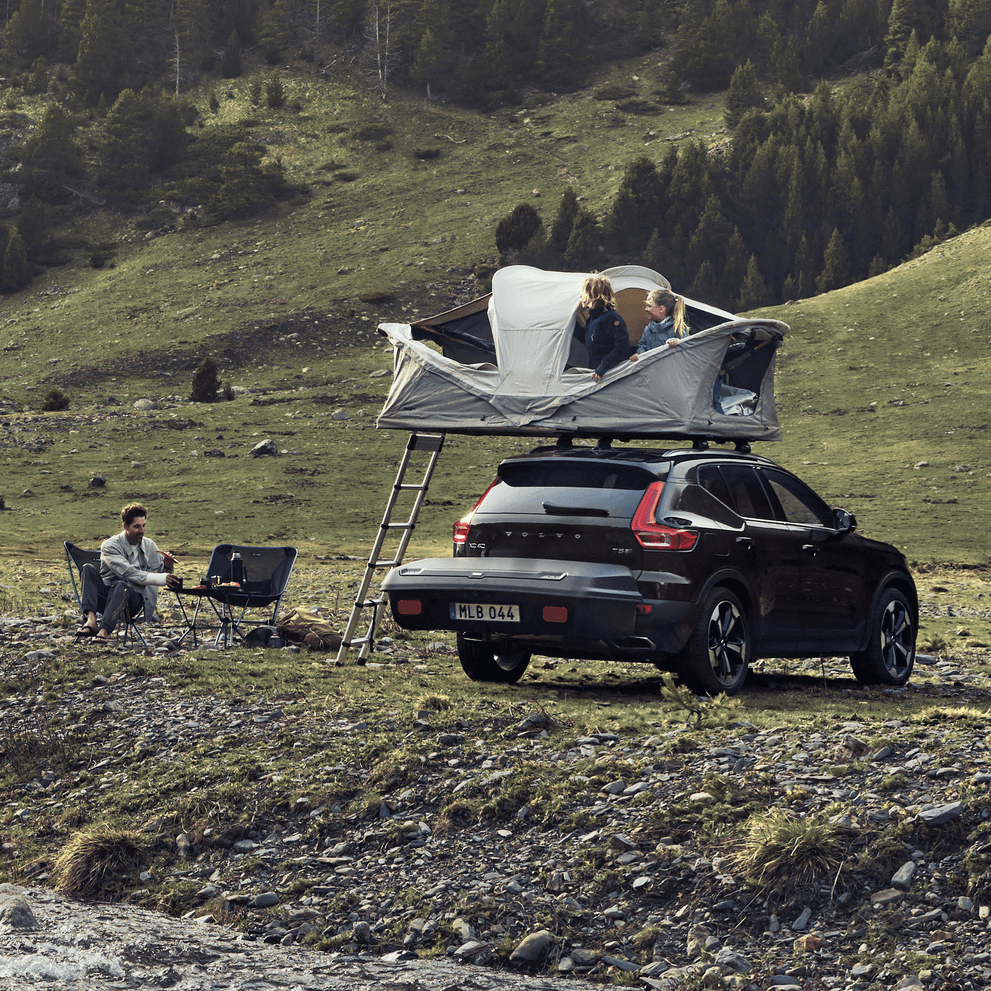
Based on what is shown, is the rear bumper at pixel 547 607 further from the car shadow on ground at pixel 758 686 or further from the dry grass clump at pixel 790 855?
the dry grass clump at pixel 790 855

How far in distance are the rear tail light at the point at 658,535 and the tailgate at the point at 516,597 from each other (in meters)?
0.29

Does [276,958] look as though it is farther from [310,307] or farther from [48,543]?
[310,307]

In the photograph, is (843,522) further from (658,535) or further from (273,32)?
(273,32)

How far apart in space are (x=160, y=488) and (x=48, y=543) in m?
8.50

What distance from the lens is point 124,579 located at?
13461 mm

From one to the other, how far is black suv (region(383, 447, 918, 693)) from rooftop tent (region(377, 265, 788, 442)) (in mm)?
346

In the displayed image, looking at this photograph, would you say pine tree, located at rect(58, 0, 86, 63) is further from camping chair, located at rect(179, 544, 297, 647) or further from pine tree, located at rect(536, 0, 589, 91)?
camping chair, located at rect(179, 544, 297, 647)

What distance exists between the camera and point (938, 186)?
3789 inches

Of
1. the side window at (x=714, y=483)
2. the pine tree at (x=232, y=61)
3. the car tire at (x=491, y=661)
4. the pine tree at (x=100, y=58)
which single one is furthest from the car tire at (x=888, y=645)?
the pine tree at (x=232, y=61)

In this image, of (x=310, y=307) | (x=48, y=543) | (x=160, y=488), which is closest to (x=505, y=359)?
(x=48, y=543)

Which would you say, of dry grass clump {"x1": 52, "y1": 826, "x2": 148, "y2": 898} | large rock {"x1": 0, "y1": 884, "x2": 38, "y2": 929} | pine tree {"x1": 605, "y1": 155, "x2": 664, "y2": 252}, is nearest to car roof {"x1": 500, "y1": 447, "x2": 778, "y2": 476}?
dry grass clump {"x1": 52, "y1": 826, "x2": 148, "y2": 898}

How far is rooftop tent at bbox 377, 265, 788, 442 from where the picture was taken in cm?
1088

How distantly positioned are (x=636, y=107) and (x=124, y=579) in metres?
114

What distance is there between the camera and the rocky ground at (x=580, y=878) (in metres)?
5.76
